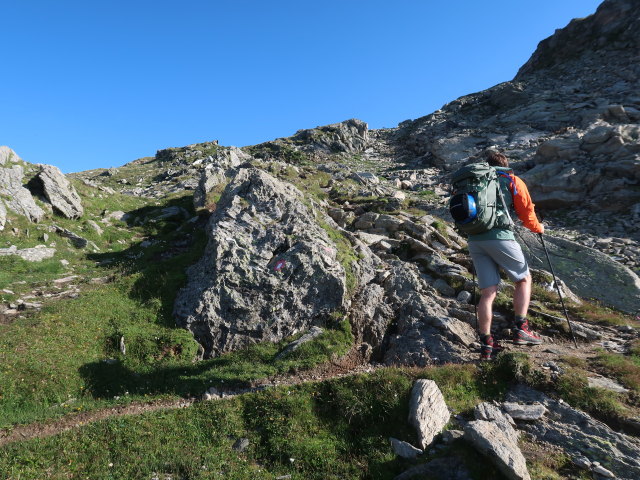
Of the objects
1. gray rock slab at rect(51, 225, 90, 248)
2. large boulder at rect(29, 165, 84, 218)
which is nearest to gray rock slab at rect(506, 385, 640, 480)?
gray rock slab at rect(51, 225, 90, 248)

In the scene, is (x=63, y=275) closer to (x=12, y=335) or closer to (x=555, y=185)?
(x=12, y=335)

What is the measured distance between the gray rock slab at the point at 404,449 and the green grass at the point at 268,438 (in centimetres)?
12

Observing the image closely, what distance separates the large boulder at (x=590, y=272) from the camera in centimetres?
1395

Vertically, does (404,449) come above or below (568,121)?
below

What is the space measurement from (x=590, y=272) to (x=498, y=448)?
14277 mm

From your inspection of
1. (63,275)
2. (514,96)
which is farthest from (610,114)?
(63,275)

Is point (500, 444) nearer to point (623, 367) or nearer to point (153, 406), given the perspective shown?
point (623, 367)

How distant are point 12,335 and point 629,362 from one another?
16.7 m

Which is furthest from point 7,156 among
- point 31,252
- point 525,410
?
point 525,410

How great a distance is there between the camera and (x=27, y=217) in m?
20.0

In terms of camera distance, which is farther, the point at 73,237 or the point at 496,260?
the point at 73,237

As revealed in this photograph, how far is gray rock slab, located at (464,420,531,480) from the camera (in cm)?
479

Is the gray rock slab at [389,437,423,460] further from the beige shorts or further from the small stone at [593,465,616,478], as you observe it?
the beige shorts

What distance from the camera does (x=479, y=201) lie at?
7.41 meters
